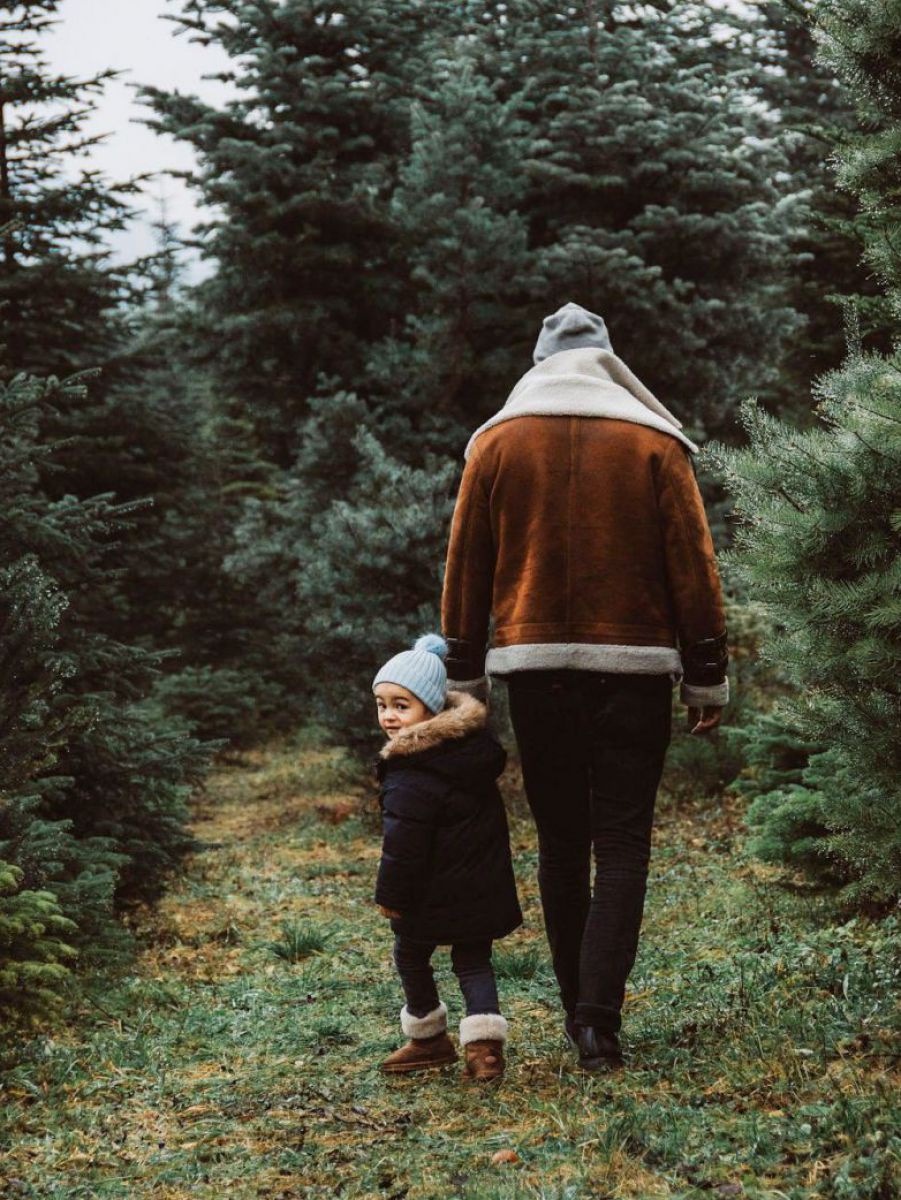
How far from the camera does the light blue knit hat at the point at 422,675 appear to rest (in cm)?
411

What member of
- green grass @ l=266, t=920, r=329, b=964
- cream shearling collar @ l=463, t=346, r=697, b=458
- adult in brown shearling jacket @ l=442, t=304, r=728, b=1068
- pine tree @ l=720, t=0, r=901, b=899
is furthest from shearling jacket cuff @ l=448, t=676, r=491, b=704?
green grass @ l=266, t=920, r=329, b=964

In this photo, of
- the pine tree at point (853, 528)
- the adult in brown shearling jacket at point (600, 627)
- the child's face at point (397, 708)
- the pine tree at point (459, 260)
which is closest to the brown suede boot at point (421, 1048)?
the adult in brown shearling jacket at point (600, 627)

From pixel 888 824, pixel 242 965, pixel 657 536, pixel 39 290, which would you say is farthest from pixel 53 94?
pixel 888 824

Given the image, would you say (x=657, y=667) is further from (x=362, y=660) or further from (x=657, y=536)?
(x=362, y=660)

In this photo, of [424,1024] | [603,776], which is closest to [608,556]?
[603,776]

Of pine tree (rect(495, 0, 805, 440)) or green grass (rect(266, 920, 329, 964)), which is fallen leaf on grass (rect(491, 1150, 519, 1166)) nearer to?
green grass (rect(266, 920, 329, 964))

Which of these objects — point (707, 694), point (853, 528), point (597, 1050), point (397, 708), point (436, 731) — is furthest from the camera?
point (397, 708)

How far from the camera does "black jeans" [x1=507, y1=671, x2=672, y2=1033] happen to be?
3.74m

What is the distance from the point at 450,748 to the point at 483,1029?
0.96 meters

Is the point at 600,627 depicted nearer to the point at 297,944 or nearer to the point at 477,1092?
the point at 477,1092

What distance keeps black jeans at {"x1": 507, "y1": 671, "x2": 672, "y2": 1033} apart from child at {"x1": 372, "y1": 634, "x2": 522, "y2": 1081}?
253 millimetres

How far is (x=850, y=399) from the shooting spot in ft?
11.3

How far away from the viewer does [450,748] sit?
4.02 meters

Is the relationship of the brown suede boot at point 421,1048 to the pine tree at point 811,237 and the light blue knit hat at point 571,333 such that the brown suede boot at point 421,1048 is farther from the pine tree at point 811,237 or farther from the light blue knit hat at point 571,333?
the pine tree at point 811,237
